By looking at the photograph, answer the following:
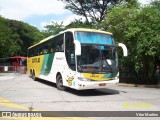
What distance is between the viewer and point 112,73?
14.6 metres

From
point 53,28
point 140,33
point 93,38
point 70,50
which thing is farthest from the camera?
point 53,28

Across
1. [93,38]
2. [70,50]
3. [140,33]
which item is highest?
[140,33]

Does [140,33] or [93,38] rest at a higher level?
[140,33]

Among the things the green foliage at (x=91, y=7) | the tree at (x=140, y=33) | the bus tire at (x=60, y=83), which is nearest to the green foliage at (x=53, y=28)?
the green foliage at (x=91, y=7)

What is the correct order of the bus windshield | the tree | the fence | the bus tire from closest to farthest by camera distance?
the bus windshield
the bus tire
the tree
the fence

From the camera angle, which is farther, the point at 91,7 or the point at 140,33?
the point at 91,7

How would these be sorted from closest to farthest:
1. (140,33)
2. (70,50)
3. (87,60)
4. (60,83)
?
1. (87,60)
2. (70,50)
3. (60,83)
4. (140,33)

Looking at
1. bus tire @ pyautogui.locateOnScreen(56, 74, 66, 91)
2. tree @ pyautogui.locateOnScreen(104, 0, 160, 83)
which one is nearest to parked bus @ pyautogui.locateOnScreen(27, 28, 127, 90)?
bus tire @ pyautogui.locateOnScreen(56, 74, 66, 91)

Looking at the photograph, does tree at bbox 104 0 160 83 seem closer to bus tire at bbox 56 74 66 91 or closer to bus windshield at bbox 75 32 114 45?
bus windshield at bbox 75 32 114 45

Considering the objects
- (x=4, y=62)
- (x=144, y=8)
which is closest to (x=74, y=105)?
(x=144, y=8)

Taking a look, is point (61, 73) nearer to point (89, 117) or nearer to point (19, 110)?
point (19, 110)

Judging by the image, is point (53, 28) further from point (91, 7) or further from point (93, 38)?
point (93, 38)

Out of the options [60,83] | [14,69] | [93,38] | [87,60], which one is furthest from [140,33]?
[14,69]

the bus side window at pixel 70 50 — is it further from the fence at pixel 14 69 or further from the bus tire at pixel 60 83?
the fence at pixel 14 69
